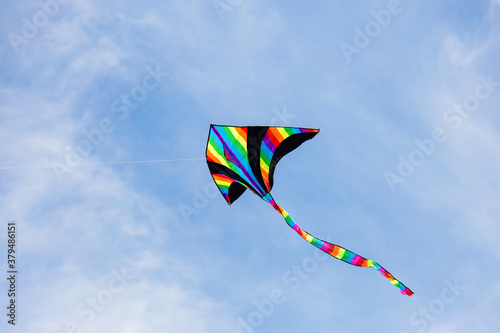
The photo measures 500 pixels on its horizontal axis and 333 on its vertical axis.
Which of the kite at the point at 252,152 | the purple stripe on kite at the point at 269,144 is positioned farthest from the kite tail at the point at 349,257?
the purple stripe on kite at the point at 269,144

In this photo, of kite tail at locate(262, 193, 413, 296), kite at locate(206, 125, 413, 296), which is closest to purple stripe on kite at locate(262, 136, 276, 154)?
kite at locate(206, 125, 413, 296)

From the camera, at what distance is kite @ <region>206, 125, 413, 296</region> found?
10.8 meters

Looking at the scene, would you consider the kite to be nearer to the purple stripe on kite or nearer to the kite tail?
the purple stripe on kite

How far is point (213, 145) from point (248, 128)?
1111 mm

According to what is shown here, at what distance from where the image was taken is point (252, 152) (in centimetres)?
1115

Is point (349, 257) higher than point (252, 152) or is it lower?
lower

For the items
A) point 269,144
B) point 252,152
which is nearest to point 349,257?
point 269,144

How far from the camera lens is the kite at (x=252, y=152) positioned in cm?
1077

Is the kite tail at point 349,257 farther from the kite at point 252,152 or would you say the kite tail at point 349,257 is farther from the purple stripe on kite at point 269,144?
the purple stripe on kite at point 269,144

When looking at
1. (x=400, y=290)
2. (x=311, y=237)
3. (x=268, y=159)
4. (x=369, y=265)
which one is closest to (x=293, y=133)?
(x=268, y=159)

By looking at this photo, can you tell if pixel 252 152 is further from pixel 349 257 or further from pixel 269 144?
pixel 349 257

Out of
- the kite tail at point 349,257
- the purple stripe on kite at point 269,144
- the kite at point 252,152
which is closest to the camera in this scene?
the kite tail at point 349,257

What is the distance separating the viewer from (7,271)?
42.5 feet

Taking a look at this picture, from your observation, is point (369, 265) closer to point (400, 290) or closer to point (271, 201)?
point (400, 290)
